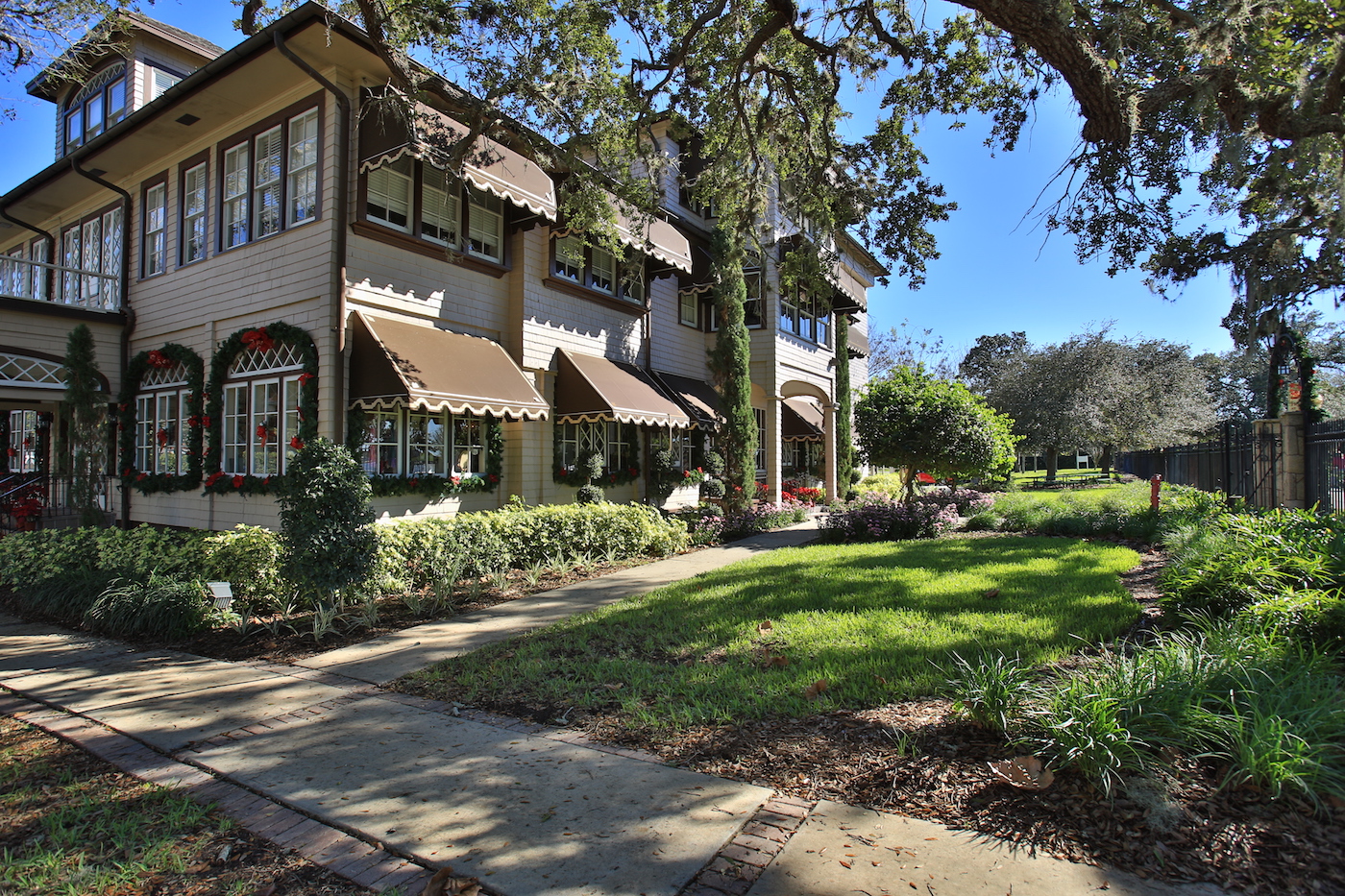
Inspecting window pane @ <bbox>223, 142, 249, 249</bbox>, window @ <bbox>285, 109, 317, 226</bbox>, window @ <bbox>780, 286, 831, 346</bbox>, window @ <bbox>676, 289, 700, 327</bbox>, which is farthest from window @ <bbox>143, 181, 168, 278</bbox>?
window @ <bbox>780, 286, 831, 346</bbox>

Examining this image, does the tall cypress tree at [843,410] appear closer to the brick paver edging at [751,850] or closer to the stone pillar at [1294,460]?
the stone pillar at [1294,460]

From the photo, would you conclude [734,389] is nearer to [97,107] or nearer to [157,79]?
[157,79]

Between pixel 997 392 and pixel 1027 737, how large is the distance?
37.9m

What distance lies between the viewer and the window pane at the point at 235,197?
12.0 m

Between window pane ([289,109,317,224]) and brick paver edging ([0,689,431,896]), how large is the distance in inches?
328

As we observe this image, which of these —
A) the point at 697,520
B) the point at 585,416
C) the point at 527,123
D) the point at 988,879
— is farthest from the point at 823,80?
the point at 988,879

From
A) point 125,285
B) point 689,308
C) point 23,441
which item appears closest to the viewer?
point 125,285

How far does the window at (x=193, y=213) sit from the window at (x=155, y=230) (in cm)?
77

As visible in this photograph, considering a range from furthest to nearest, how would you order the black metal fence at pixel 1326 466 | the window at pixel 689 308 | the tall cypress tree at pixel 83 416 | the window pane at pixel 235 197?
the window at pixel 689 308
the tall cypress tree at pixel 83 416
the window pane at pixel 235 197
the black metal fence at pixel 1326 466

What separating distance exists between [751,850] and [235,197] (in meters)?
13.6

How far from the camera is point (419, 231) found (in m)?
11.5

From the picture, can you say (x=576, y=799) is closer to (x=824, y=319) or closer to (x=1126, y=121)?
(x=1126, y=121)

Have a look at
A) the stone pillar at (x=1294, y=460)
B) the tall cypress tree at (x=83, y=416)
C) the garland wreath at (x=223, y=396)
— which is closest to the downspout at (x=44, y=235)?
the tall cypress tree at (x=83, y=416)

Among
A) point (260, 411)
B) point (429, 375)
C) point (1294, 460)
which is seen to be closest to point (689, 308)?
point (429, 375)
